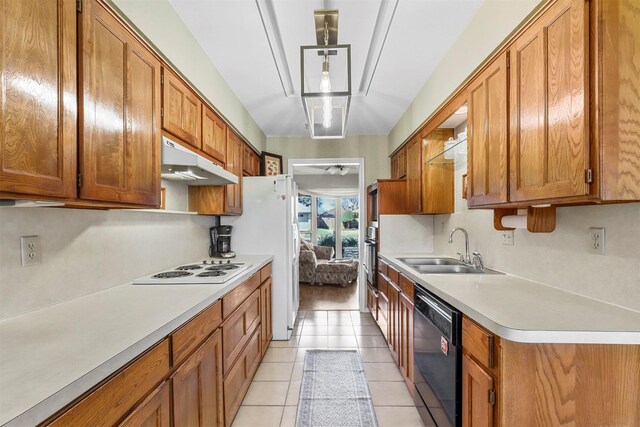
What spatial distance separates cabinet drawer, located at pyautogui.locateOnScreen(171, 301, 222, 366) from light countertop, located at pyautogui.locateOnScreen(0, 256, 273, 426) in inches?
1.8

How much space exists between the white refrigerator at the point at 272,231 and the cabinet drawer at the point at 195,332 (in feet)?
5.19

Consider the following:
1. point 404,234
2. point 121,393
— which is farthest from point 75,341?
point 404,234

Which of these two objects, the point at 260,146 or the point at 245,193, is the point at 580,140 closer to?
the point at 245,193

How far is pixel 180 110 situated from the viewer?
76.2 inches

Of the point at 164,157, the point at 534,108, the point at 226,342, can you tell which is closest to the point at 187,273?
the point at 226,342

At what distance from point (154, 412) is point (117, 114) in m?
1.21

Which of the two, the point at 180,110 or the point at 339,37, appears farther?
the point at 339,37

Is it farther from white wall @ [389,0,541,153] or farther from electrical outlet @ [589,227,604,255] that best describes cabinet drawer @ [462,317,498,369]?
white wall @ [389,0,541,153]

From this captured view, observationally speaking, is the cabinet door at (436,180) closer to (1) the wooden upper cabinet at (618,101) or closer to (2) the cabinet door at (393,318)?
(2) the cabinet door at (393,318)

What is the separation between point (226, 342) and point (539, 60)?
214 cm

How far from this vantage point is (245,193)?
10.8ft

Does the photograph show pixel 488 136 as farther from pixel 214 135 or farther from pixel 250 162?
pixel 250 162

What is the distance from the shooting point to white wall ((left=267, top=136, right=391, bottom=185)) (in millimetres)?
4297

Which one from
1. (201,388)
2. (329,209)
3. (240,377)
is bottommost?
(240,377)
